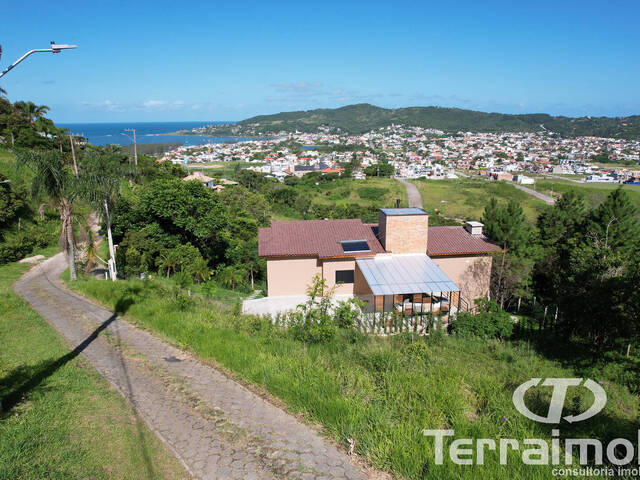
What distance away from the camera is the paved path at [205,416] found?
4.53 metres

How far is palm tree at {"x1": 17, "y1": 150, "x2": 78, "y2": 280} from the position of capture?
45.7 ft

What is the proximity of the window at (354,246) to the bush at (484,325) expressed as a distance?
14.8 feet

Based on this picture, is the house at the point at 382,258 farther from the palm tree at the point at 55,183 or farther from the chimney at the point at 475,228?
the palm tree at the point at 55,183

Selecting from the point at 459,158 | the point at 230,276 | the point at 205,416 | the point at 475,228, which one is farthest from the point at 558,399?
the point at 459,158

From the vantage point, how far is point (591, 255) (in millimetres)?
10641

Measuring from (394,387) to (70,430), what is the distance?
4194 millimetres

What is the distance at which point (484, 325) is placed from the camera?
36.9 ft

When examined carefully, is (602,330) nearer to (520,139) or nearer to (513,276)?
(513,276)

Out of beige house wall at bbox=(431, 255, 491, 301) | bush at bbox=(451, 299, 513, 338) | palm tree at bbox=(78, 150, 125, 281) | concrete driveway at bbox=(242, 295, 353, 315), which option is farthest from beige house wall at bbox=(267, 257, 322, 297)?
palm tree at bbox=(78, 150, 125, 281)

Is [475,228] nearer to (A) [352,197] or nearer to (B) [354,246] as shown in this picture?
(B) [354,246]

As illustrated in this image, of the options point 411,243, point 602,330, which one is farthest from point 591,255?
point 411,243

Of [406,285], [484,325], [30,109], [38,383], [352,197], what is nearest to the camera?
[38,383]

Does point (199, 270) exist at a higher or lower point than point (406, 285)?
lower

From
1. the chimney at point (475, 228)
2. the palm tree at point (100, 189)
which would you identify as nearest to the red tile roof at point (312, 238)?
the chimney at point (475, 228)
